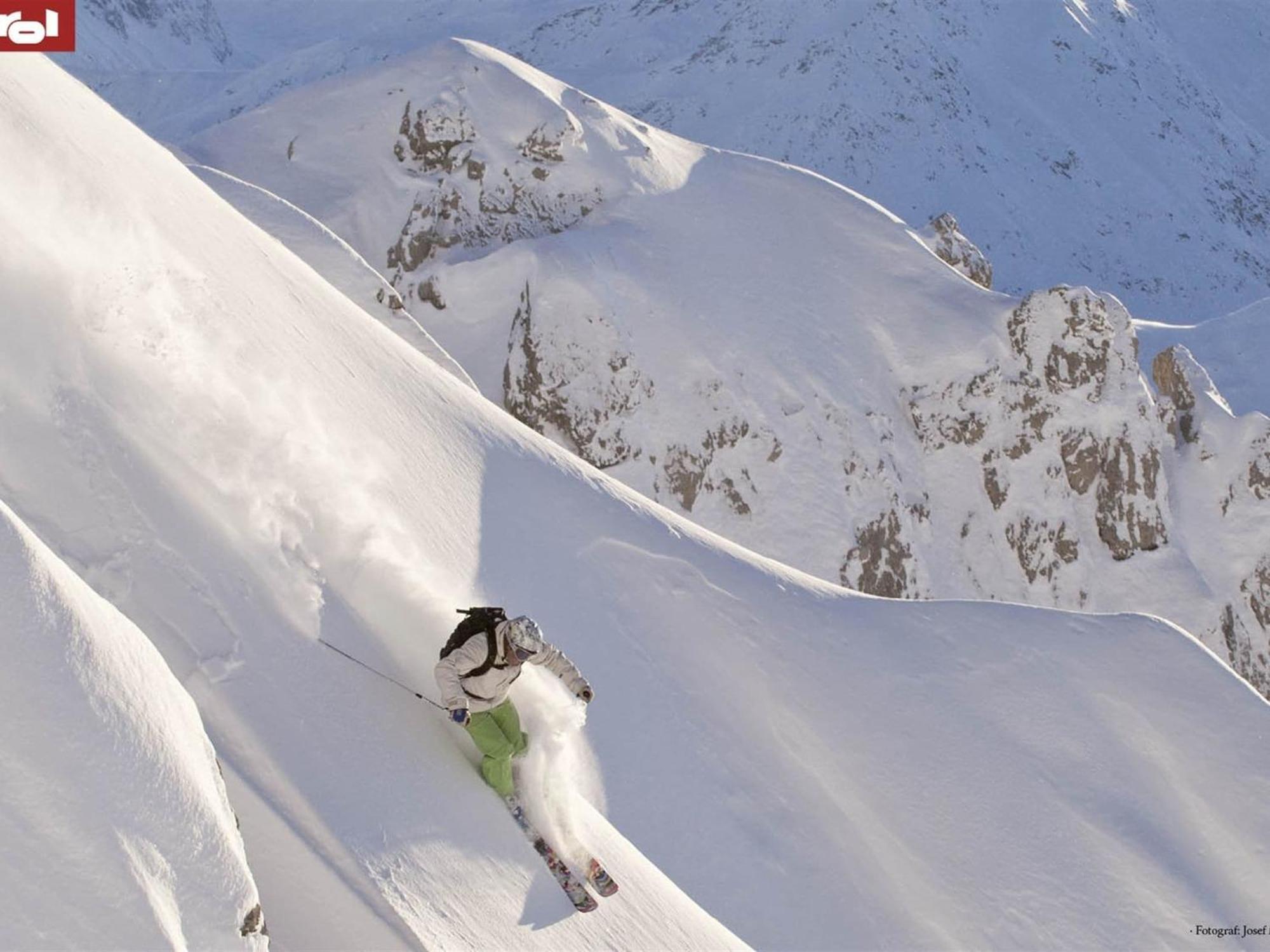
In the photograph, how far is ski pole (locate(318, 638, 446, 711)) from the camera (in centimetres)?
857

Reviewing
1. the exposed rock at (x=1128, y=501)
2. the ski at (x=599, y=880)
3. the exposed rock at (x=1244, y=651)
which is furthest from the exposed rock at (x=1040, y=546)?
the ski at (x=599, y=880)

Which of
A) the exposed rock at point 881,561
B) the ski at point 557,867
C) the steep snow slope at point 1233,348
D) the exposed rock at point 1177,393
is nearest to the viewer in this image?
the ski at point 557,867

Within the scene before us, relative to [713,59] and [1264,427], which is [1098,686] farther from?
[713,59]

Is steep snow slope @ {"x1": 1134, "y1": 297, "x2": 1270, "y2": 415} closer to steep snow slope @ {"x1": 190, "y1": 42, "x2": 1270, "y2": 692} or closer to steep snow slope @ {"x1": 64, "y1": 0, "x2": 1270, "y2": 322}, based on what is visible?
steep snow slope @ {"x1": 190, "y1": 42, "x2": 1270, "y2": 692}

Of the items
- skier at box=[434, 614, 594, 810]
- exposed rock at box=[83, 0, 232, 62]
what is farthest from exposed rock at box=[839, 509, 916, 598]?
exposed rock at box=[83, 0, 232, 62]

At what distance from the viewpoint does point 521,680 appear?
31.0 feet

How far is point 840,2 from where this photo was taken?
58.0 m

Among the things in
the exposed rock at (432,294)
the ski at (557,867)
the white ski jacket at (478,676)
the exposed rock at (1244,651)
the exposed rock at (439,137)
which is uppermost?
the white ski jacket at (478,676)

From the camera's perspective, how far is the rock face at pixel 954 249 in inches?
1339

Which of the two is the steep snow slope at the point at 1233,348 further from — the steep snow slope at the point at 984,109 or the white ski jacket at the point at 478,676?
the white ski jacket at the point at 478,676

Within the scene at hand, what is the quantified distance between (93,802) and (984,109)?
180 feet

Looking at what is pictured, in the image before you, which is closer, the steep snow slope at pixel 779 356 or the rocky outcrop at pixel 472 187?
the steep snow slope at pixel 779 356

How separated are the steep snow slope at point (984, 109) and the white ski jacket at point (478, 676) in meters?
42.4

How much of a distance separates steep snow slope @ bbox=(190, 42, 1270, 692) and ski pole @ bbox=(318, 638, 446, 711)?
63.9ft
